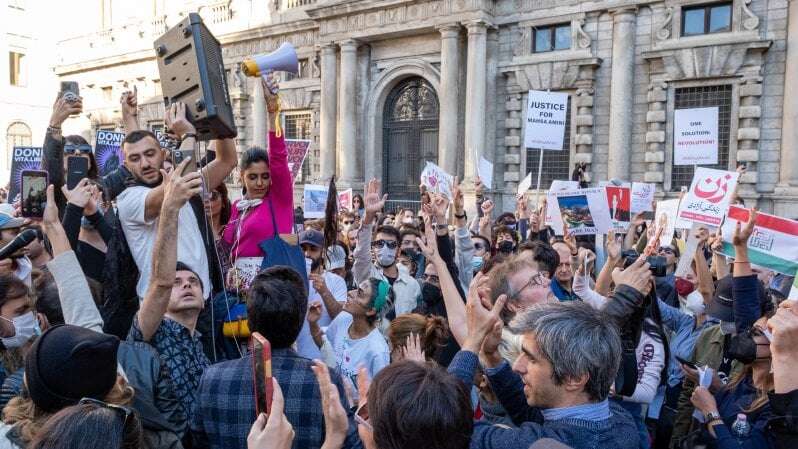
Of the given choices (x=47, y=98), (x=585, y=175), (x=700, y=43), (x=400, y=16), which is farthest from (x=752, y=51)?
(x=47, y=98)

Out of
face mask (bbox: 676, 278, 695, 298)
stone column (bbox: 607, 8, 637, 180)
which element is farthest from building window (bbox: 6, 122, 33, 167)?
face mask (bbox: 676, 278, 695, 298)

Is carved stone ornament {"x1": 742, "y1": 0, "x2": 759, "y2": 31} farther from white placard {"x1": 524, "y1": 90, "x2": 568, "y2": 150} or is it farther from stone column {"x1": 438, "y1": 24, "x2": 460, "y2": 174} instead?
stone column {"x1": 438, "y1": 24, "x2": 460, "y2": 174}

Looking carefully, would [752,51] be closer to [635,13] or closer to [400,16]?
[635,13]

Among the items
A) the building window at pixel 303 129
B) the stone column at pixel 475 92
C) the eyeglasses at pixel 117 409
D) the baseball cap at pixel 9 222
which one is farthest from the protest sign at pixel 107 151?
the building window at pixel 303 129

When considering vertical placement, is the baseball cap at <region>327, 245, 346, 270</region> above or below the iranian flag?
below

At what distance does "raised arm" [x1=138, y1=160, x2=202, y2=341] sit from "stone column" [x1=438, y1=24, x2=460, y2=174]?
14790 millimetres

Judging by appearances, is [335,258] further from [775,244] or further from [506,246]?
[775,244]

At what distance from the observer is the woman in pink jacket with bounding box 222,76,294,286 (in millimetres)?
3898

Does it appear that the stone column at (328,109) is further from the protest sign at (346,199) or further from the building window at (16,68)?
the building window at (16,68)

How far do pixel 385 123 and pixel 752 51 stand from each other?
399 inches

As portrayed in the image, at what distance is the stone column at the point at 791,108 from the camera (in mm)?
13625

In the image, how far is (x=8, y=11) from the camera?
3234 cm

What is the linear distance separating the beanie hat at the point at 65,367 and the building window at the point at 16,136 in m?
35.5

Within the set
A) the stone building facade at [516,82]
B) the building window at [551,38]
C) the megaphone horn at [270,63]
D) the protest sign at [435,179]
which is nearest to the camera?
the megaphone horn at [270,63]
